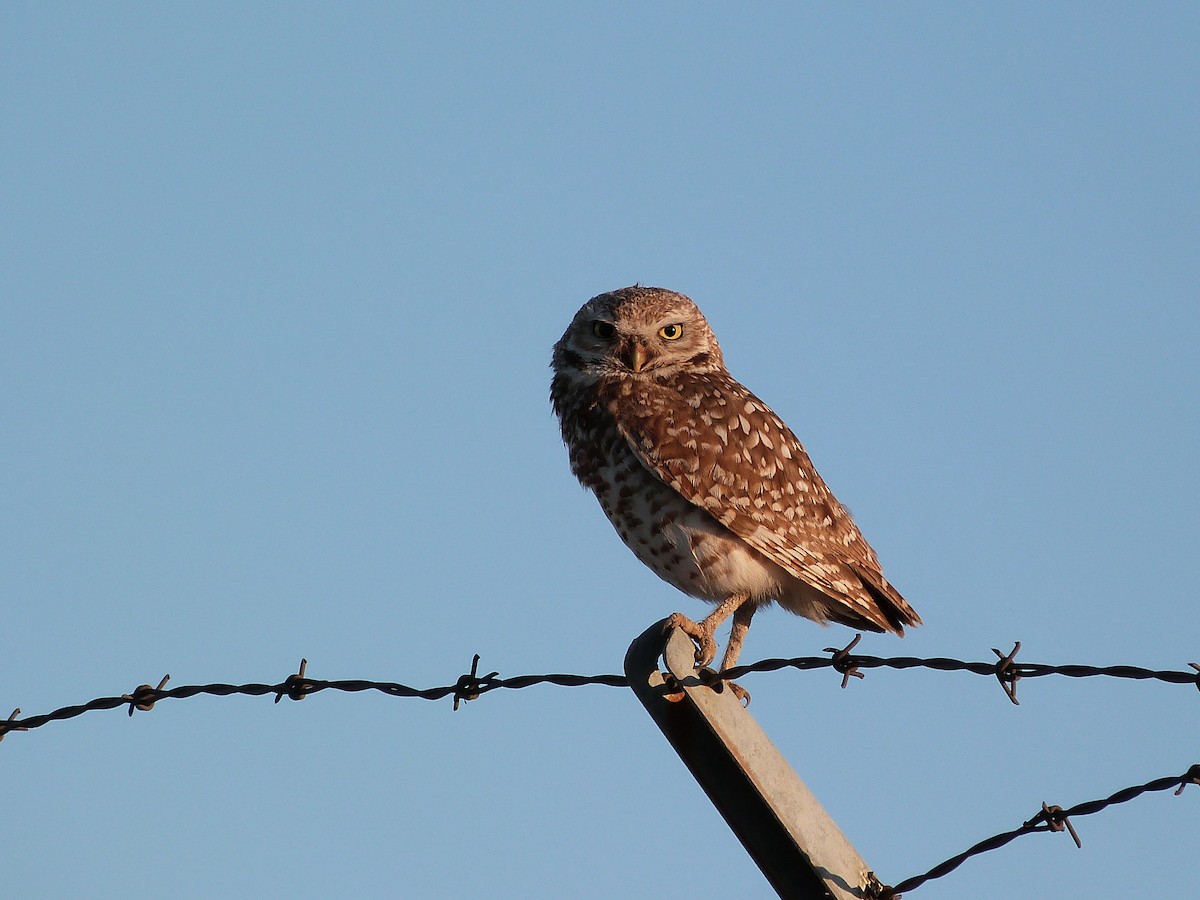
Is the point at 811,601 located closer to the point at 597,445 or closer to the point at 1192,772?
the point at 597,445

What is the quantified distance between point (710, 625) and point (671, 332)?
220cm

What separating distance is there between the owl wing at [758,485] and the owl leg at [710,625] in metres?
0.26

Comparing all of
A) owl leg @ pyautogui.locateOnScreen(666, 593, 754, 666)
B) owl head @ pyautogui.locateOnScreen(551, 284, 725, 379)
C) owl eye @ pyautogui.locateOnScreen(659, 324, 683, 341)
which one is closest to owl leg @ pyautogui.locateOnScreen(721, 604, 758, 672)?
owl leg @ pyautogui.locateOnScreen(666, 593, 754, 666)

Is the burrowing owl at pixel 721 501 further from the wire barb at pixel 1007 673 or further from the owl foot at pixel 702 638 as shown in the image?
the wire barb at pixel 1007 673

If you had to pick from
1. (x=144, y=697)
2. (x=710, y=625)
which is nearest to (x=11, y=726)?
(x=144, y=697)

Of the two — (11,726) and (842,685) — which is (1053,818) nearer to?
(842,685)

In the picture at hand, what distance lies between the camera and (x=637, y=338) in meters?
7.10

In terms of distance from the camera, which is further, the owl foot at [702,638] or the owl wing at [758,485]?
the owl wing at [758,485]

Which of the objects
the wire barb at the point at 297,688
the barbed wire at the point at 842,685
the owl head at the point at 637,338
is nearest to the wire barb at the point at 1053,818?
the barbed wire at the point at 842,685

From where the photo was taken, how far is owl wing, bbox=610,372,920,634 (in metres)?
6.02

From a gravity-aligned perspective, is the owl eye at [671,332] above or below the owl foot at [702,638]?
above

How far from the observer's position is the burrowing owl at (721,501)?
236 inches

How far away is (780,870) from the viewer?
3.36m

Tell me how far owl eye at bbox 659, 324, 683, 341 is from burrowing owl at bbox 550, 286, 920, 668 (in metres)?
0.44
